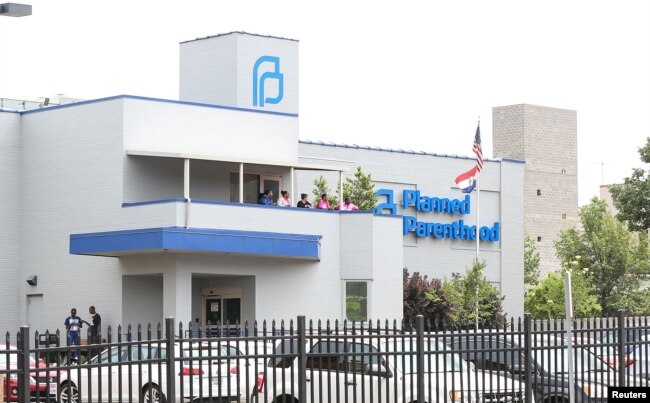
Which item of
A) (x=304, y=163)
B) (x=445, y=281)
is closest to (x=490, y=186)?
(x=445, y=281)

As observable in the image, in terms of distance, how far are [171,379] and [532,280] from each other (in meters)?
103

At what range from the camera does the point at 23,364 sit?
43.1ft

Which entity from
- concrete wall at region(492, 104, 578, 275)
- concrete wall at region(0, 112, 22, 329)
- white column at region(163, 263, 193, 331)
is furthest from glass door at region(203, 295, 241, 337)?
concrete wall at region(492, 104, 578, 275)

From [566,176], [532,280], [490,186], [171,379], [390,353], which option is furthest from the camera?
[566,176]

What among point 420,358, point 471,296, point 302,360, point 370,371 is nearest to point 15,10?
point 302,360

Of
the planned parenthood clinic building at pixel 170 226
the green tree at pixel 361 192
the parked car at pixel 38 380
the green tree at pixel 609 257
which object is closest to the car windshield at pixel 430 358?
the parked car at pixel 38 380

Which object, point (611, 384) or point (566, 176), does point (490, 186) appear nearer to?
point (611, 384)

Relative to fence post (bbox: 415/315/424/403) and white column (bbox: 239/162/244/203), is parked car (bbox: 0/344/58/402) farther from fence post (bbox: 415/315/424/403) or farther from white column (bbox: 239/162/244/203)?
white column (bbox: 239/162/244/203)

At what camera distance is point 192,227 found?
4122cm

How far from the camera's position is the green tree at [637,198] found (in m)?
66.2

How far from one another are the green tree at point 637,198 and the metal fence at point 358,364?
4631 centimetres

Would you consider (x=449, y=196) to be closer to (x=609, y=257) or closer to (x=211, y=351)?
(x=211, y=351)

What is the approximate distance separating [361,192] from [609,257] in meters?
52.8

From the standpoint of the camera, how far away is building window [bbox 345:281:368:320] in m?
45.7
